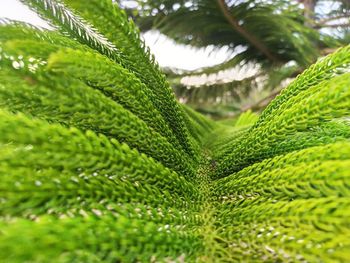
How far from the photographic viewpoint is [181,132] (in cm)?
44

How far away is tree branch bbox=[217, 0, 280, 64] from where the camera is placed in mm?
1217

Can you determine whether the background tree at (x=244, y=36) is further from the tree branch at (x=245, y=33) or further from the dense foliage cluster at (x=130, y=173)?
the dense foliage cluster at (x=130, y=173)

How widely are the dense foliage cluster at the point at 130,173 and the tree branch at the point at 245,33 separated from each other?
94 cm

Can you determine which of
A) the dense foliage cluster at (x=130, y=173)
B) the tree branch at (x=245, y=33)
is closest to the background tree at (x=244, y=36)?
the tree branch at (x=245, y=33)

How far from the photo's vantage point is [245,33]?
137 centimetres

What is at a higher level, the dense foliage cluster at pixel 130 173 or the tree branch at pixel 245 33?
the tree branch at pixel 245 33

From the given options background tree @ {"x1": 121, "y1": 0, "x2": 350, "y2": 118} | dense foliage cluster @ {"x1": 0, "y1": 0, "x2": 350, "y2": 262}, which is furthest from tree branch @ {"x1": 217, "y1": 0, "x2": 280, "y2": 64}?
dense foliage cluster @ {"x1": 0, "y1": 0, "x2": 350, "y2": 262}

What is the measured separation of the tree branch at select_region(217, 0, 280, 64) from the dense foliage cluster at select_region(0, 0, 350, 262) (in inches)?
36.9

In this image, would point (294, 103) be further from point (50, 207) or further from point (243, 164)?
point (50, 207)

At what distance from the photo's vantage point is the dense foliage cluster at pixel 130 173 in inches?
7.5

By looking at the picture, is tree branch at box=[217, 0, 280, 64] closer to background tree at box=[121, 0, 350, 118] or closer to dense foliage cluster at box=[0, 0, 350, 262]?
background tree at box=[121, 0, 350, 118]

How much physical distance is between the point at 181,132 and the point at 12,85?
9.4 inches

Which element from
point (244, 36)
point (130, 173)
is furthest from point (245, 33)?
point (130, 173)

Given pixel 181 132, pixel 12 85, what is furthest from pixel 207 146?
pixel 12 85
